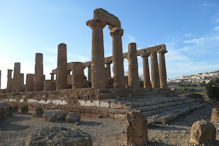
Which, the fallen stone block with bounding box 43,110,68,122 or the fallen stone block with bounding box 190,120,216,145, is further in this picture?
the fallen stone block with bounding box 43,110,68,122

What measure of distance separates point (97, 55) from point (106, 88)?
268 cm

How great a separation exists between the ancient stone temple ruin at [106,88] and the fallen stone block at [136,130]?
2.43 metres

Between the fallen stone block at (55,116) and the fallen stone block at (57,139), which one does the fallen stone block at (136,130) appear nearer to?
the fallen stone block at (57,139)

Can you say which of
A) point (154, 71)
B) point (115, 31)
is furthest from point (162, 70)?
point (115, 31)

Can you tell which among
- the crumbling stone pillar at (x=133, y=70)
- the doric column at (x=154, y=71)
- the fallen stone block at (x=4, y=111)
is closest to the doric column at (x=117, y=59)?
the crumbling stone pillar at (x=133, y=70)

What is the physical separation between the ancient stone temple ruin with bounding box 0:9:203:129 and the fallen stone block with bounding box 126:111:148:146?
243 centimetres

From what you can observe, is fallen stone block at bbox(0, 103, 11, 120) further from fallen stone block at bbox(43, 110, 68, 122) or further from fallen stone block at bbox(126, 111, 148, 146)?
fallen stone block at bbox(126, 111, 148, 146)

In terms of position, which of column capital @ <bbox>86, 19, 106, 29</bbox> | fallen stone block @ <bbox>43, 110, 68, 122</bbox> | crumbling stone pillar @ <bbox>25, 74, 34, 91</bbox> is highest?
column capital @ <bbox>86, 19, 106, 29</bbox>

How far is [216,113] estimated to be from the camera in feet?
23.8

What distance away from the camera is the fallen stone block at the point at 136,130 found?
176 inches

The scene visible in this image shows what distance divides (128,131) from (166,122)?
3373 mm

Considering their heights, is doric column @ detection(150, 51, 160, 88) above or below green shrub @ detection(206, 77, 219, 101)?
above

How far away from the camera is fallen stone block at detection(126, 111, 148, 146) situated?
447 centimetres

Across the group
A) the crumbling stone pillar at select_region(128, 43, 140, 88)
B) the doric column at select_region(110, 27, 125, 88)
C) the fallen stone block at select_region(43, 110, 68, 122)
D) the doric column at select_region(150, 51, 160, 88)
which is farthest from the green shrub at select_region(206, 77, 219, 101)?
the fallen stone block at select_region(43, 110, 68, 122)
